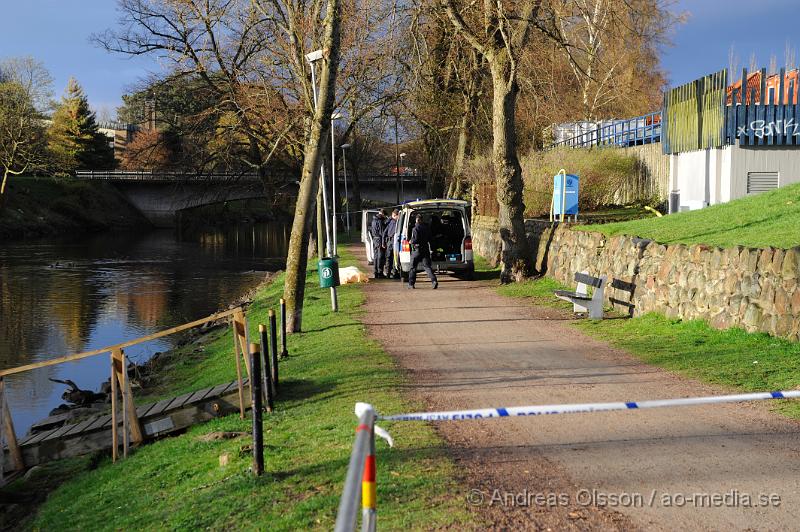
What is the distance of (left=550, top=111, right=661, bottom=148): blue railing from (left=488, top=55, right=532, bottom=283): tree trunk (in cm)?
1066

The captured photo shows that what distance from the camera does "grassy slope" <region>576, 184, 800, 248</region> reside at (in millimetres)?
14656

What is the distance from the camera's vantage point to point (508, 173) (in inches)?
852

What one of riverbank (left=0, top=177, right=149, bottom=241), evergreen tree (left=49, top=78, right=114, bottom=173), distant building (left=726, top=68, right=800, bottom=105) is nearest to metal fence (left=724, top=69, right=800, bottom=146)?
distant building (left=726, top=68, right=800, bottom=105)

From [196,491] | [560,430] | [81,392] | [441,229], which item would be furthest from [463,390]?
[441,229]

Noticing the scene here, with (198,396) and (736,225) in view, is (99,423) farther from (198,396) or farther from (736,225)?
(736,225)

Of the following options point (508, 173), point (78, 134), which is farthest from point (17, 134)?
point (508, 173)

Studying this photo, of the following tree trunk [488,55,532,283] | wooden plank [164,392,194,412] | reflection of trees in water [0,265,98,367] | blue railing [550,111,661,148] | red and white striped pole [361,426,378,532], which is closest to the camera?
red and white striped pole [361,426,378,532]

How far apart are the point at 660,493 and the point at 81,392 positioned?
1175 centimetres

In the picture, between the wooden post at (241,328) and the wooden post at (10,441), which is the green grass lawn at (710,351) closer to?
the wooden post at (241,328)

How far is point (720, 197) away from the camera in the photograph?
24375mm

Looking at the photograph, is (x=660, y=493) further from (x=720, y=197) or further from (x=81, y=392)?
(x=720, y=197)

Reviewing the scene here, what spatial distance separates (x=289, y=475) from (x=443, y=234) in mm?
17908

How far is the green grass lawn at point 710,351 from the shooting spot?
9742 millimetres

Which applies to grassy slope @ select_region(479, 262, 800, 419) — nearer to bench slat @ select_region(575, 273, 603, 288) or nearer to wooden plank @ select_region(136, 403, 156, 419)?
bench slat @ select_region(575, 273, 603, 288)
